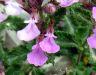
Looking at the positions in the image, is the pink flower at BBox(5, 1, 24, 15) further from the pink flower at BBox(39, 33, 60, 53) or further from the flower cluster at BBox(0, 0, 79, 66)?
the pink flower at BBox(39, 33, 60, 53)

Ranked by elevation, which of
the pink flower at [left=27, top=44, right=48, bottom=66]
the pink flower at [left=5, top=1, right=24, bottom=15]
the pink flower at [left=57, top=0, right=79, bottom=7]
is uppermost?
the pink flower at [left=57, top=0, right=79, bottom=7]

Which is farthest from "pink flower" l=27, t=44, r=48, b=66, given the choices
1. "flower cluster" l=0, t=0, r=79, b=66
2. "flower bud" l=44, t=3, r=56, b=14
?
"flower bud" l=44, t=3, r=56, b=14

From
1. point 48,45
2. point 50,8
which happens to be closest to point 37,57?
point 48,45

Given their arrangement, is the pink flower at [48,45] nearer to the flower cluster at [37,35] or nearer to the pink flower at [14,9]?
the flower cluster at [37,35]

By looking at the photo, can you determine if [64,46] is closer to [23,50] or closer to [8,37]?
[23,50]

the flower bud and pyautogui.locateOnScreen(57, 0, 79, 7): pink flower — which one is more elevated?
pyautogui.locateOnScreen(57, 0, 79, 7): pink flower

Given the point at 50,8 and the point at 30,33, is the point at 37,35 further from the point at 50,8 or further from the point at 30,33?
the point at 50,8
